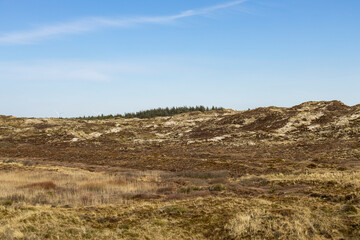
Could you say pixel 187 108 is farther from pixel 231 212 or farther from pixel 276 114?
pixel 231 212

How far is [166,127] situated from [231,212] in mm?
67392

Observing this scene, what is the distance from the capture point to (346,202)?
1434 cm

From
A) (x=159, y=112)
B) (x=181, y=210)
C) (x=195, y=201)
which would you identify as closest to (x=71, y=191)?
(x=195, y=201)

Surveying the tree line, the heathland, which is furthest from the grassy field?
the tree line

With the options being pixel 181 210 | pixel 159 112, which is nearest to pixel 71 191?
pixel 181 210

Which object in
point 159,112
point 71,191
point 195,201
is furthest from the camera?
point 159,112

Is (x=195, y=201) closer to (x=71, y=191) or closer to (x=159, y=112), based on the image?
(x=71, y=191)

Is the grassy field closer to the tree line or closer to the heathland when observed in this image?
the heathland

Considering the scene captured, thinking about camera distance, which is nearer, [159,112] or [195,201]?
[195,201]

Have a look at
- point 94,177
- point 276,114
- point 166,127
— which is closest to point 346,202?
point 94,177

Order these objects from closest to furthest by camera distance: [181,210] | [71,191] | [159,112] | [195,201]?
1. [181,210]
2. [195,201]
3. [71,191]
4. [159,112]

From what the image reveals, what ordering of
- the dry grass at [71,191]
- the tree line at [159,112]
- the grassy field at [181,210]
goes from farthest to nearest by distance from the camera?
the tree line at [159,112] → the dry grass at [71,191] → the grassy field at [181,210]

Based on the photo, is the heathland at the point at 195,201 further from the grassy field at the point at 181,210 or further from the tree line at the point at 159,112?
the tree line at the point at 159,112

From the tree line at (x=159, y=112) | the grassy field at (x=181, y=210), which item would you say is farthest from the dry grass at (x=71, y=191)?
the tree line at (x=159, y=112)
